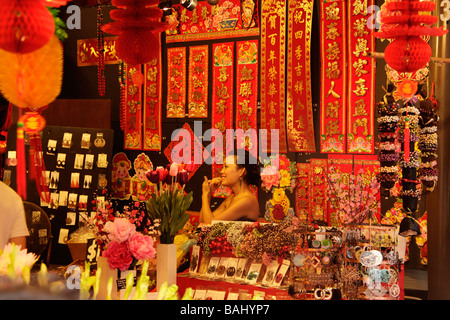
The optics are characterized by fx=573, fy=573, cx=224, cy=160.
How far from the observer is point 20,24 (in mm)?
1494

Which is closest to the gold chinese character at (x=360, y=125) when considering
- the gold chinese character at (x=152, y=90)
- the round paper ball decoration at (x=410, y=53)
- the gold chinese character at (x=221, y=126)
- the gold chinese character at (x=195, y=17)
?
the gold chinese character at (x=221, y=126)

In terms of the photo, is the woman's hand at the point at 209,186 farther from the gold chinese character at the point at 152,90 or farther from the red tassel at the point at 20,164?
the red tassel at the point at 20,164

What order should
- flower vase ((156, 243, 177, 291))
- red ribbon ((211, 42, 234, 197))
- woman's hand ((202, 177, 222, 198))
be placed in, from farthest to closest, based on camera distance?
red ribbon ((211, 42, 234, 197)) → woman's hand ((202, 177, 222, 198)) → flower vase ((156, 243, 177, 291))

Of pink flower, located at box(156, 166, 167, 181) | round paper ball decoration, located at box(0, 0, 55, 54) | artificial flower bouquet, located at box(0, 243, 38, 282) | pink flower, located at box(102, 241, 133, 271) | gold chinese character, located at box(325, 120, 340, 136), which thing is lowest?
pink flower, located at box(102, 241, 133, 271)

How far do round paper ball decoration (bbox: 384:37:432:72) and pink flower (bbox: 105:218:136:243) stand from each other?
155 centimetres

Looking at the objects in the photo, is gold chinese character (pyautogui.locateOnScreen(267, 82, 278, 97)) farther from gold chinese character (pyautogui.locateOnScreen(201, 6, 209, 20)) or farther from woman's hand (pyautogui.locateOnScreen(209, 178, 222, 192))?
gold chinese character (pyautogui.locateOnScreen(201, 6, 209, 20))

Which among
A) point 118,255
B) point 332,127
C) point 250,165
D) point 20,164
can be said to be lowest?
point 118,255

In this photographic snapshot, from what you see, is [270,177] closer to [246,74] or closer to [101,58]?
[246,74]

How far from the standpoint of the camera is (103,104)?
7.20m

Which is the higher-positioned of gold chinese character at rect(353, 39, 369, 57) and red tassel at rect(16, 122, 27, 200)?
gold chinese character at rect(353, 39, 369, 57)

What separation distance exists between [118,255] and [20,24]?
1636 millimetres

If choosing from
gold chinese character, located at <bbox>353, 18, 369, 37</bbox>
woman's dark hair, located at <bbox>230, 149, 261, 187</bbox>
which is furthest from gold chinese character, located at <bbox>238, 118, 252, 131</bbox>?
gold chinese character, located at <bbox>353, 18, 369, 37</bbox>

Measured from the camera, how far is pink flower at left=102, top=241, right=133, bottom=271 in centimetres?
290

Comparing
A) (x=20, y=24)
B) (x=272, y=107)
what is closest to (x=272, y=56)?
(x=272, y=107)
